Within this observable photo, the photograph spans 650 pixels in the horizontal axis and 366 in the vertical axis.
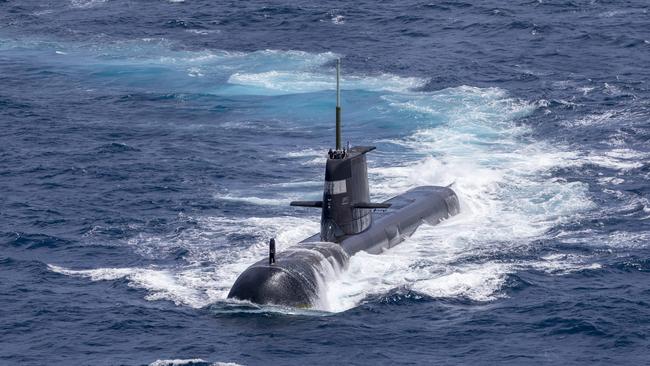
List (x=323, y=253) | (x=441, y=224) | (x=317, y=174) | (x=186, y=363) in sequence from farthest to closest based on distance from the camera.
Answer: (x=317, y=174) → (x=441, y=224) → (x=323, y=253) → (x=186, y=363)

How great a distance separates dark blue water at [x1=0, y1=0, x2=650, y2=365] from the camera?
43.0 m

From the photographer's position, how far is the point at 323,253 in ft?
159

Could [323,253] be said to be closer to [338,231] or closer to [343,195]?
[338,231]

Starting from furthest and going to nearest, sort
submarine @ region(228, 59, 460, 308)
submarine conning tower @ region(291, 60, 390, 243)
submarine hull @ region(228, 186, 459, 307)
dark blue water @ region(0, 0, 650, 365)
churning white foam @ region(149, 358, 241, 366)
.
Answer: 1. submarine conning tower @ region(291, 60, 390, 243)
2. submarine @ region(228, 59, 460, 308)
3. submarine hull @ region(228, 186, 459, 307)
4. dark blue water @ region(0, 0, 650, 365)
5. churning white foam @ region(149, 358, 241, 366)

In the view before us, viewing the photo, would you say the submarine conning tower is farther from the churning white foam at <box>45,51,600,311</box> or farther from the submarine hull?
the churning white foam at <box>45,51,600,311</box>

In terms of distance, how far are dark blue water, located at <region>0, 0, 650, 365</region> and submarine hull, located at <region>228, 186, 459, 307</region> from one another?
2.18ft

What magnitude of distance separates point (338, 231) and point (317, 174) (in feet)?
54.3

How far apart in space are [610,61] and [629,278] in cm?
4547

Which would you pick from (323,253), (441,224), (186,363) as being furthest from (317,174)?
(186,363)

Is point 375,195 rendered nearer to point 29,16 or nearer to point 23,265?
point 23,265

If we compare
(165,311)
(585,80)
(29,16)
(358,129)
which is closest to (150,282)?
(165,311)

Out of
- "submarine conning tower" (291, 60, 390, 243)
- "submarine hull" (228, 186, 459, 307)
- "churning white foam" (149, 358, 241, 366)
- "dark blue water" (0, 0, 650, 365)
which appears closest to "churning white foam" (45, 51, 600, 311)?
"dark blue water" (0, 0, 650, 365)

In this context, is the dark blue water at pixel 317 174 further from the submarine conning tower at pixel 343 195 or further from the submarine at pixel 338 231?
the submarine conning tower at pixel 343 195

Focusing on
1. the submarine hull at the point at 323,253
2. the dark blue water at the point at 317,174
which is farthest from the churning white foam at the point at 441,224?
the submarine hull at the point at 323,253
